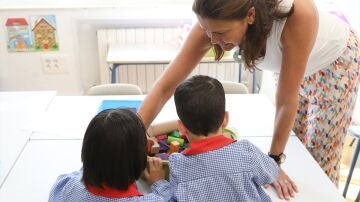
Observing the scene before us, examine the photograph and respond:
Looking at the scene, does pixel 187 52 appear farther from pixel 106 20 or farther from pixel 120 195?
pixel 106 20

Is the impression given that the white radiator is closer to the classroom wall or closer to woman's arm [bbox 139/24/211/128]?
the classroom wall

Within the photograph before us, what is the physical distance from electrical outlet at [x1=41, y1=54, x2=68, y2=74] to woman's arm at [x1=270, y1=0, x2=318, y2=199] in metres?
2.24

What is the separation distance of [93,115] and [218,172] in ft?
2.84

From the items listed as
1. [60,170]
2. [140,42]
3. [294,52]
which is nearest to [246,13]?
[294,52]

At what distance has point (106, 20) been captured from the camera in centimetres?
301

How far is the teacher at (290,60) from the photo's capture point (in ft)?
3.43

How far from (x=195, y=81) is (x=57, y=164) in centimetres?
58

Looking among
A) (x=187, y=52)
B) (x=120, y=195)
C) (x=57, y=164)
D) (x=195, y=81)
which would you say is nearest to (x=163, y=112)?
(x=187, y=52)

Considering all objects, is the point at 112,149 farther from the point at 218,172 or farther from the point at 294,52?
the point at 294,52

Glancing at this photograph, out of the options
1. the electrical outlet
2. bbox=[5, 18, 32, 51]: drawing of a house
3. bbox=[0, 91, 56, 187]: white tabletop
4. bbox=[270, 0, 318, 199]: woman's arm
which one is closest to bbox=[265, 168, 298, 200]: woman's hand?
bbox=[270, 0, 318, 199]: woman's arm

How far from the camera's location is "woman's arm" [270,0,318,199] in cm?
108

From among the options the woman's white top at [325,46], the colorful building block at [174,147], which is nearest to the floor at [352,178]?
the woman's white top at [325,46]

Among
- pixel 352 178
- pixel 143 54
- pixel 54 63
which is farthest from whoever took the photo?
pixel 54 63

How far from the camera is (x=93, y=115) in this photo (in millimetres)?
1645
